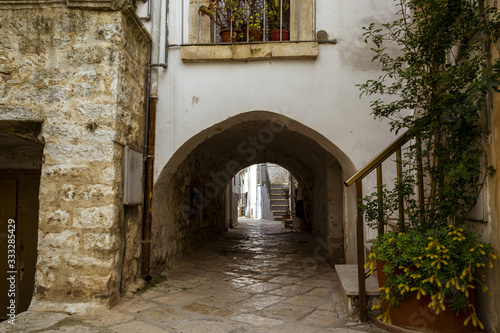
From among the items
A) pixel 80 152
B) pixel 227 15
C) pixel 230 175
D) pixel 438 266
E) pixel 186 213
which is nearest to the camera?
pixel 438 266

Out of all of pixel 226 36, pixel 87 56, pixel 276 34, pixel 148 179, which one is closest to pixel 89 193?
pixel 148 179

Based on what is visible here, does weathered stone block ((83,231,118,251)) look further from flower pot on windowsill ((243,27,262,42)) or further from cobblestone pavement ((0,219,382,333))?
flower pot on windowsill ((243,27,262,42))

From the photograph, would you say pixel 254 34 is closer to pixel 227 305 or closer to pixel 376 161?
pixel 376 161

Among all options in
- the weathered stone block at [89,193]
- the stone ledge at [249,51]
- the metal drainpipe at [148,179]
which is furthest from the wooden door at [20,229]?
the stone ledge at [249,51]

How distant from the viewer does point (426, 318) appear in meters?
2.25

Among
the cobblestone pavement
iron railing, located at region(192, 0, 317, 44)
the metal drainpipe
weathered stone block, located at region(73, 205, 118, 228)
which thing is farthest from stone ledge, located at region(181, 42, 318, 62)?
the cobblestone pavement

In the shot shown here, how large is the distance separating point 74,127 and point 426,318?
2943 millimetres

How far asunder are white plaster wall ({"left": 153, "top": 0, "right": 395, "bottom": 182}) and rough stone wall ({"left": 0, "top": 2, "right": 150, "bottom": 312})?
68 centimetres

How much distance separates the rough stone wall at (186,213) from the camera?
4403mm

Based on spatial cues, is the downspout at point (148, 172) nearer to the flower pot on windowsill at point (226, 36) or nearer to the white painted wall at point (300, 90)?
the white painted wall at point (300, 90)

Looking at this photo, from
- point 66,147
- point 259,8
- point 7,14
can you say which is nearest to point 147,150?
point 66,147

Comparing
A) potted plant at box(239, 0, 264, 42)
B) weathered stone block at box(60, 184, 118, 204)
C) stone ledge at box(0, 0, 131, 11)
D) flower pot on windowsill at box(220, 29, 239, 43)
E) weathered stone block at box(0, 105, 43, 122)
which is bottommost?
weathered stone block at box(60, 184, 118, 204)

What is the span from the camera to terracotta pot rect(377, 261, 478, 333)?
2213 mm

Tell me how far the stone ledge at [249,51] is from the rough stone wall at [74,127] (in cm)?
75
